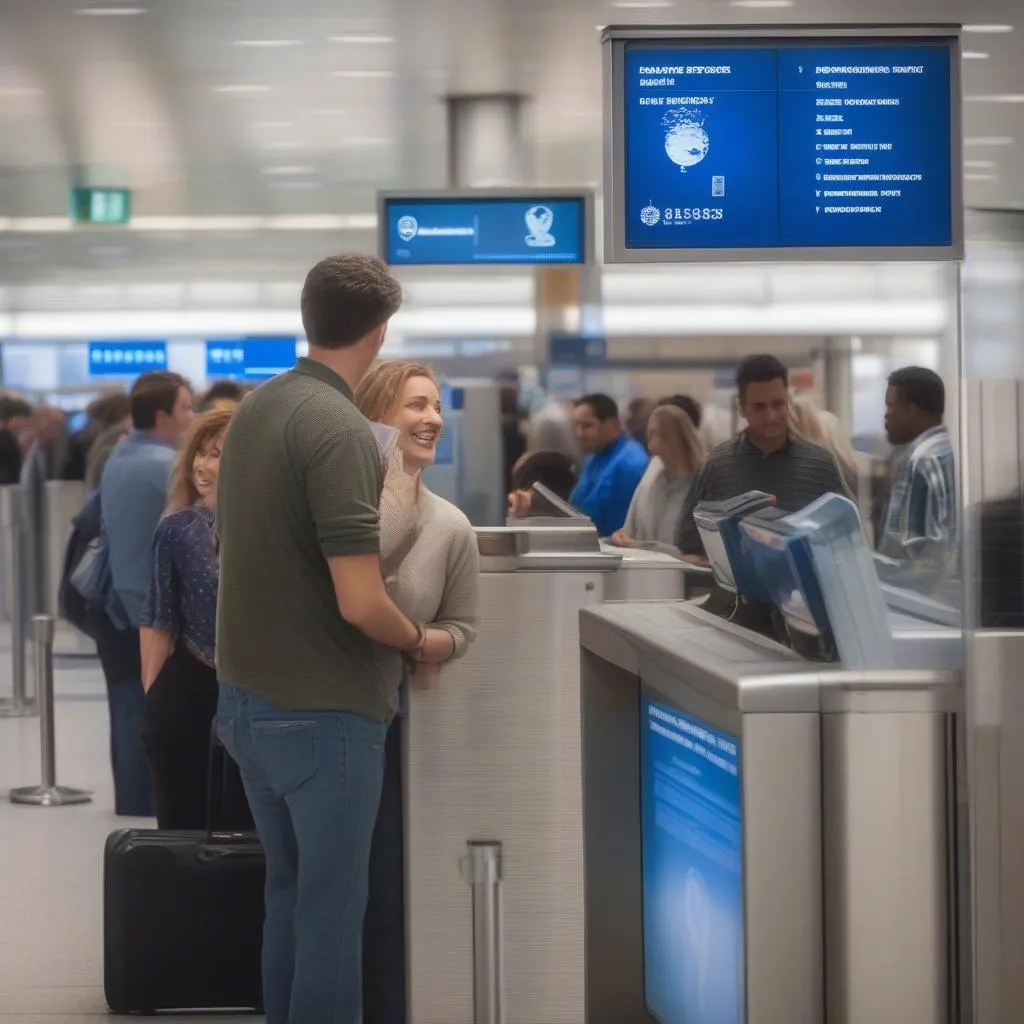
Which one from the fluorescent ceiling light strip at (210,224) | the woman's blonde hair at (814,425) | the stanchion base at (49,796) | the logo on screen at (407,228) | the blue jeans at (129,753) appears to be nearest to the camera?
the blue jeans at (129,753)

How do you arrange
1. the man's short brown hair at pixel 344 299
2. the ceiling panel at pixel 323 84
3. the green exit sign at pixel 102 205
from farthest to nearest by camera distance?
the green exit sign at pixel 102 205 → the ceiling panel at pixel 323 84 → the man's short brown hair at pixel 344 299

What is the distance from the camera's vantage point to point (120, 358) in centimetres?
1597

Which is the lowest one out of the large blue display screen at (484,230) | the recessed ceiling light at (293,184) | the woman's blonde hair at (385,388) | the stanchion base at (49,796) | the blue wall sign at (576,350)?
the stanchion base at (49,796)

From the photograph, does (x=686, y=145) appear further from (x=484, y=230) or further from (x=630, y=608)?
(x=484, y=230)

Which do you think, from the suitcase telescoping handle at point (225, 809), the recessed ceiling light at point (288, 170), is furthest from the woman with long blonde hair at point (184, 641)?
the recessed ceiling light at point (288, 170)

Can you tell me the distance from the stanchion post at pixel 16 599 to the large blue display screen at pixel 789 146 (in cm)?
655

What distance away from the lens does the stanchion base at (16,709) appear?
31.0ft

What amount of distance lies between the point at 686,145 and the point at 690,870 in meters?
2.17

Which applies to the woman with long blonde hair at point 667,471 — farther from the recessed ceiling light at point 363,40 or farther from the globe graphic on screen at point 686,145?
the globe graphic on screen at point 686,145

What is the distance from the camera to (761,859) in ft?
6.06

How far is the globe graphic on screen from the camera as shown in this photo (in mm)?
3934

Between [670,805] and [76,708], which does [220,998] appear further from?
[76,708]

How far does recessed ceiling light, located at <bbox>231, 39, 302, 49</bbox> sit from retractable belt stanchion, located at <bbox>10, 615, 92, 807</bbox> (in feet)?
8.90

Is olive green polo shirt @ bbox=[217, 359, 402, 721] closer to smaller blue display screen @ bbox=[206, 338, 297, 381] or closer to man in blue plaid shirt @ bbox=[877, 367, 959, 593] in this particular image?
man in blue plaid shirt @ bbox=[877, 367, 959, 593]
